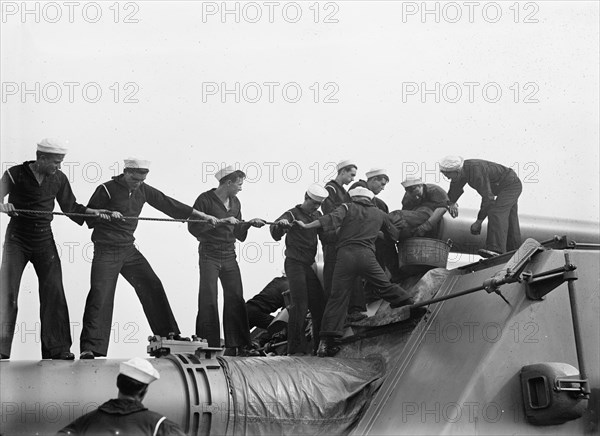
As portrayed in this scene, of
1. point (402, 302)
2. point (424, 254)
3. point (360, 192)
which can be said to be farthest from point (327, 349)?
point (360, 192)

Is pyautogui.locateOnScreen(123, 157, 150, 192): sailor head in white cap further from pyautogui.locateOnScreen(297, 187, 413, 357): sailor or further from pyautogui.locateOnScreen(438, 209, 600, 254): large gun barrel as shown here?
pyautogui.locateOnScreen(438, 209, 600, 254): large gun barrel

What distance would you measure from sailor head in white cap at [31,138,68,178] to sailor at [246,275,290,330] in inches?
148

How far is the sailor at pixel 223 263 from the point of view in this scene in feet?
33.9

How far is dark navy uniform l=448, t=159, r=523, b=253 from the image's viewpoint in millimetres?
11336

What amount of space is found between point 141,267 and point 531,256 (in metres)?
3.39

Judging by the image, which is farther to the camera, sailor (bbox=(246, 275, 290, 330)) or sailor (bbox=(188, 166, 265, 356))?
sailor (bbox=(246, 275, 290, 330))

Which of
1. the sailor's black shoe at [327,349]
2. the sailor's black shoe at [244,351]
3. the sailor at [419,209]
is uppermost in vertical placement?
the sailor at [419,209]

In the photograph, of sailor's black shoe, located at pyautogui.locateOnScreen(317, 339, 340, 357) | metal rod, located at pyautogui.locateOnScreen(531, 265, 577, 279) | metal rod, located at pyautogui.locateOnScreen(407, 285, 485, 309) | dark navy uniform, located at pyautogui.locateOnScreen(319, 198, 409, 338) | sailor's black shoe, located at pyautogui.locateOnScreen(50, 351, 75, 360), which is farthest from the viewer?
dark navy uniform, located at pyautogui.locateOnScreen(319, 198, 409, 338)

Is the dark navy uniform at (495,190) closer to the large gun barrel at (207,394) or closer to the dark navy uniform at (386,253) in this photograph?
the dark navy uniform at (386,253)

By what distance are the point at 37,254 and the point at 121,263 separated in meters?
0.75

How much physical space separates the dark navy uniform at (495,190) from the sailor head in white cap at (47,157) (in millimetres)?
4115

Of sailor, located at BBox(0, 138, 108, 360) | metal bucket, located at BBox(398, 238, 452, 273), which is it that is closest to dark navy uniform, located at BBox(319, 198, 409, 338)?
metal bucket, located at BBox(398, 238, 452, 273)

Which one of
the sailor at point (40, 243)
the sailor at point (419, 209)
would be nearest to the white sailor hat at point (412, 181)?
the sailor at point (419, 209)

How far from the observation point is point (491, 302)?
8.93 m
